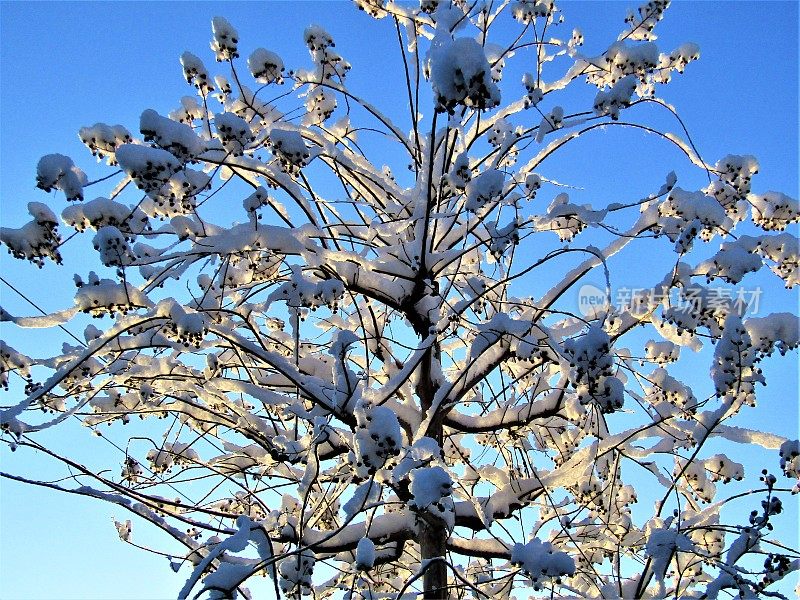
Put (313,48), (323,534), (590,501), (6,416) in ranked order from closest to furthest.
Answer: (6,416)
(323,534)
(590,501)
(313,48)

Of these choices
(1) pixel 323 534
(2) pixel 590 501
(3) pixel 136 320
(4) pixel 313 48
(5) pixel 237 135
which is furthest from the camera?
(4) pixel 313 48

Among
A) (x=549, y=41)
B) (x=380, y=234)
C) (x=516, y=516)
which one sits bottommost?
(x=516, y=516)

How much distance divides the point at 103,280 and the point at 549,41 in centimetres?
411

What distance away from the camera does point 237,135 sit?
387cm

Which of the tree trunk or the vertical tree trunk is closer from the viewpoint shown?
the vertical tree trunk

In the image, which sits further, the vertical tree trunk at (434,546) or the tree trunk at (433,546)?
the tree trunk at (433,546)

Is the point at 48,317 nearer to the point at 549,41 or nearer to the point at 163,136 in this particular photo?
the point at 163,136

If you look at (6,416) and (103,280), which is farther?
→ (103,280)

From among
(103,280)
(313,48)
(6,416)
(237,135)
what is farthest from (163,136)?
(313,48)

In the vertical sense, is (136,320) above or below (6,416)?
A: above

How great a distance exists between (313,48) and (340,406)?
9.92ft

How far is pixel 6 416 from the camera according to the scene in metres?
3.17

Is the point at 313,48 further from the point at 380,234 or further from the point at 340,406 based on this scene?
the point at 340,406

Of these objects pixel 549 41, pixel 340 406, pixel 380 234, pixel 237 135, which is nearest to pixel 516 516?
pixel 340 406
